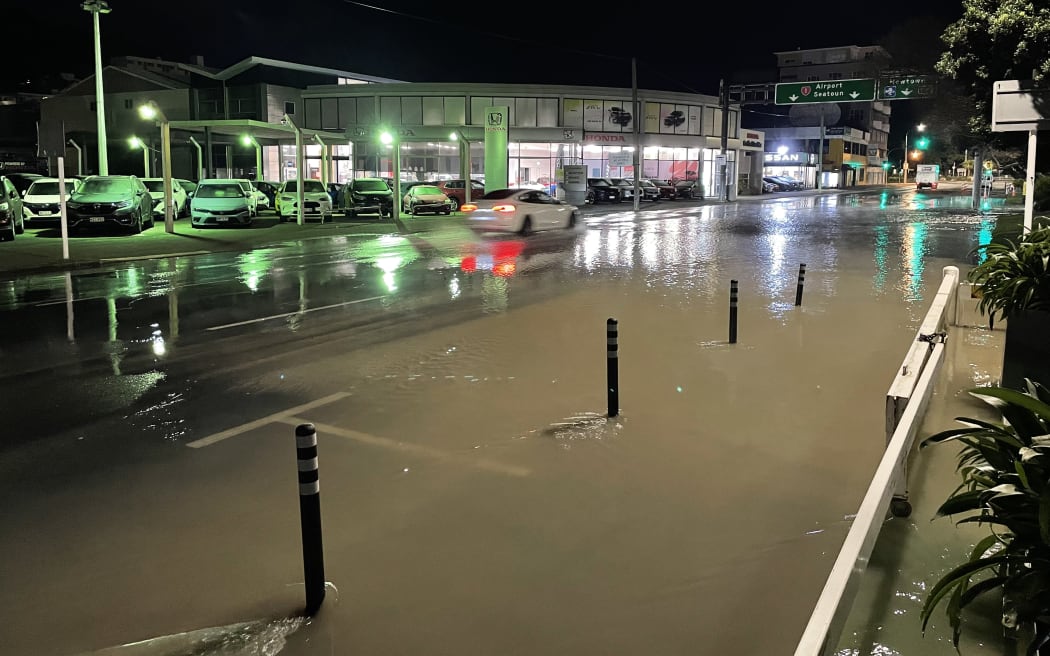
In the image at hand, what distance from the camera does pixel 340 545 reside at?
4.93m

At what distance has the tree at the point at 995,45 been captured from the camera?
16359mm

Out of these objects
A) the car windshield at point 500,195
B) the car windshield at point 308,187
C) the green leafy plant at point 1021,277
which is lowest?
the green leafy plant at point 1021,277

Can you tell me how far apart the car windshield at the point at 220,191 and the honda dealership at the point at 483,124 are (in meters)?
24.9

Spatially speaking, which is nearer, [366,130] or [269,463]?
[269,463]

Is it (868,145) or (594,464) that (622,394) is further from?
(868,145)

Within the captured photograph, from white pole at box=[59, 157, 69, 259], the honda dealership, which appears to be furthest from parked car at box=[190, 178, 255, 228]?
the honda dealership

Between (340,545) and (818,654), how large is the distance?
115 inches

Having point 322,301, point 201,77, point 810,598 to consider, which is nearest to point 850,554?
point 810,598

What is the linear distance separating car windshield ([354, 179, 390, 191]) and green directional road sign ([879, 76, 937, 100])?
2418 centimetres

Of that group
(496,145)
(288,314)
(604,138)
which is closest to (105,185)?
(288,314)

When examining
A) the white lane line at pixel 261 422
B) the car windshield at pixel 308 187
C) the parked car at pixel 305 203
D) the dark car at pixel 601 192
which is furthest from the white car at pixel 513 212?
the dark car at pixel 601 192

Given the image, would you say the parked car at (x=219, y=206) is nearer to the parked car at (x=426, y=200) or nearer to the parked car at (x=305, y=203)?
the parked car at (x=305, y=203)

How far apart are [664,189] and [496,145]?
1632cm

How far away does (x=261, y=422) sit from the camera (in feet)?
23.7
